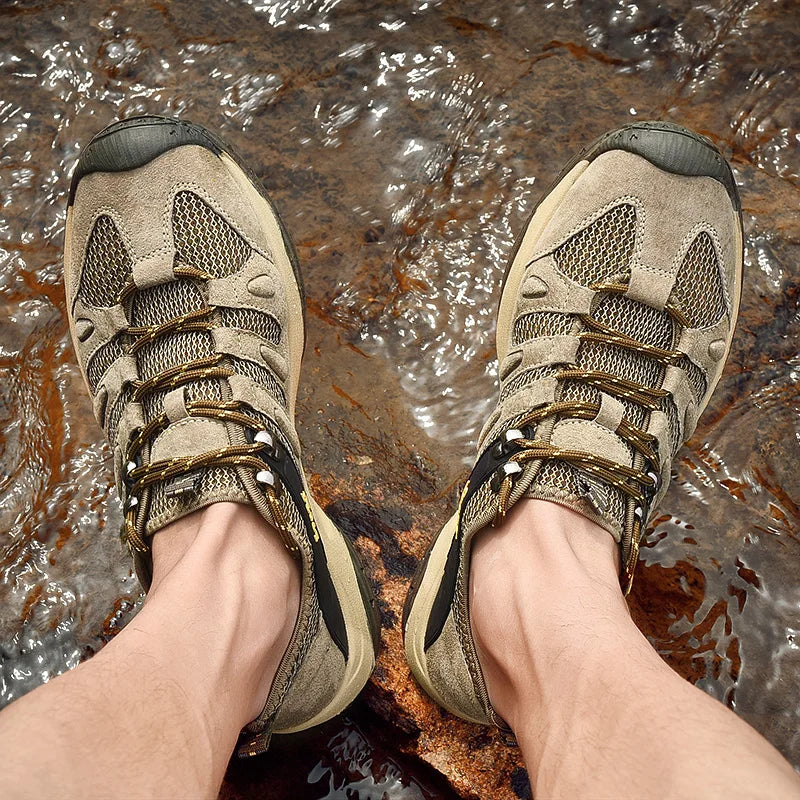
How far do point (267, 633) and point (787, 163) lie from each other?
4.84ft

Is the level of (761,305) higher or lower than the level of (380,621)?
higher

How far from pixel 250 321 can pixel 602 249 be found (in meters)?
0.69

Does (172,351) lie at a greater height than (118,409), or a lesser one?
greater

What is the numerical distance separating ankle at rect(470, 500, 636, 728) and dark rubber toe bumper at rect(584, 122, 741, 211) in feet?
2.30

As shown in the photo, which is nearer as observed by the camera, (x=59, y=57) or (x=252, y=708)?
(x=252, y=708)

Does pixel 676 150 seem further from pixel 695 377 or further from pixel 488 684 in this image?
pixel 488 684

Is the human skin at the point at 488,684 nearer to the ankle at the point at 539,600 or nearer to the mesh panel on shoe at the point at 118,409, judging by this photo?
the ankle at the point at 539,600

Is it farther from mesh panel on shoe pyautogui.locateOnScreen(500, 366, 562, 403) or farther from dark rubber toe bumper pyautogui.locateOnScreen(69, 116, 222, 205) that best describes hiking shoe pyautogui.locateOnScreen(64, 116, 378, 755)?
mesh panel on shoe pyautogui.locateOnScreen(500, 366, 562, 403)

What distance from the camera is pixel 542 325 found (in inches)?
58.5

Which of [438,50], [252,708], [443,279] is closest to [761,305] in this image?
[443,279]

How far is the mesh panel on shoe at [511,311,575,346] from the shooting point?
1.47 metres

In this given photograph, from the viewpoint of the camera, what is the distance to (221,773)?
0.89m

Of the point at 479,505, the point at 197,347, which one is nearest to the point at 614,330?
the point at 479,505

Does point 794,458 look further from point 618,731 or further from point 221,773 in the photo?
point 221,773
